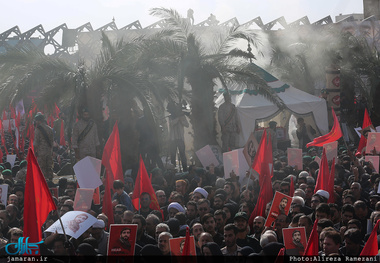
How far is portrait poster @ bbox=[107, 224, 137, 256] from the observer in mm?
7021

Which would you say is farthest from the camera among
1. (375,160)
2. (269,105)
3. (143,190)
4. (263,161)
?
(269,105)

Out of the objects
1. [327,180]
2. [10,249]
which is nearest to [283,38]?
[327,180]

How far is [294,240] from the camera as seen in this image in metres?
7.24

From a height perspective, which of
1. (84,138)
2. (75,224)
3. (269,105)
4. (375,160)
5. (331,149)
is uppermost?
(84,138)

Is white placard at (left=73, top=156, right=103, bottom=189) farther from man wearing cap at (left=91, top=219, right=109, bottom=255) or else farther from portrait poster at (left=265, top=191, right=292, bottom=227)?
portrait poster at (left=265, top=191, right=292, bottom=227)

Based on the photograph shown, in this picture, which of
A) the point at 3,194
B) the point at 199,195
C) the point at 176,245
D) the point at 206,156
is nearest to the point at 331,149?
the point at 206,156

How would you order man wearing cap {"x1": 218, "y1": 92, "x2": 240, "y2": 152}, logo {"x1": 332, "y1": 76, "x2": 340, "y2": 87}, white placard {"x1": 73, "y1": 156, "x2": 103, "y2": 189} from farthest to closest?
logo {"x1": 332, "y1": 76, "x2": 340, "y2": 87} → man wearing cap {"x1": 218, "y1": 92, "x2": 240, "y2": 152} → white placard {"x1": 73, "y1": 156, "x2": 103, "y2": 189}

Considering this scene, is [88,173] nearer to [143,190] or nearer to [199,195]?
[143,190]

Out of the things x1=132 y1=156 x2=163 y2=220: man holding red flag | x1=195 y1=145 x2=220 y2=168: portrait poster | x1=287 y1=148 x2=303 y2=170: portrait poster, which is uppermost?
x1=132 y1=156 x2=163 y2=220: man holding red flag

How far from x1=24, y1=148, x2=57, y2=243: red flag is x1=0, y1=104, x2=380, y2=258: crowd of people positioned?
0.89 feet

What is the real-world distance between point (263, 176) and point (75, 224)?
4174 millimetres

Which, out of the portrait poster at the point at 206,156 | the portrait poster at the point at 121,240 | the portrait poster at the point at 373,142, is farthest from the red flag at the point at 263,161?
the portrait poster at the point at 121,240

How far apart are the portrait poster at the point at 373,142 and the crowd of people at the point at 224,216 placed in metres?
0.31

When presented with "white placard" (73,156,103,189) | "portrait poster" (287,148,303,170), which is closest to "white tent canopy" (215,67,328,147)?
"portrait poster" (287,148,303,170)
